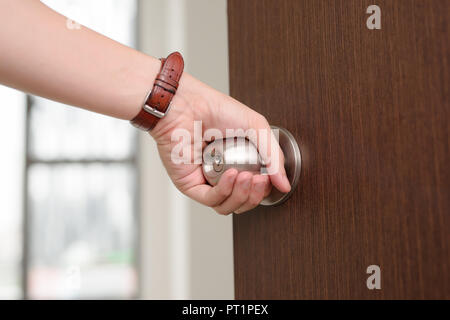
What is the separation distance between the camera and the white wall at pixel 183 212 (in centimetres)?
91

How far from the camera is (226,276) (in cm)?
86

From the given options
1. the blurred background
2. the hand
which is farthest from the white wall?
the hand

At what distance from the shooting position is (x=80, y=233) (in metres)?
1.47

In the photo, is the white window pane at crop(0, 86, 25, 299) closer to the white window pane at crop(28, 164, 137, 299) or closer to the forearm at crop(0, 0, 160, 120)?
the white window pane at crop(28, 164, 137, 299)

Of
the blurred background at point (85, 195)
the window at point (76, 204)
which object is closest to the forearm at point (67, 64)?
the blurred background at point (85, 195)

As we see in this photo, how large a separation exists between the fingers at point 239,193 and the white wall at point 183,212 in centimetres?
44

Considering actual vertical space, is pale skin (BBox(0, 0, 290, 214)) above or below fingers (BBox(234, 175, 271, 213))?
above

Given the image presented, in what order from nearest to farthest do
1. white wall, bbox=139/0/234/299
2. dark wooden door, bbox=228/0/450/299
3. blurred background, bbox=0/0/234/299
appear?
dark wooden door, bbox=228/0/450/299 < white wall, bbox=139/0/234/299 < blurred background, bbox=0/0/234/299

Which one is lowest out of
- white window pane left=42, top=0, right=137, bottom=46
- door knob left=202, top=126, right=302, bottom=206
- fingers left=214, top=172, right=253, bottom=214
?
fingers left=214, top=172, right=253, bottom=214

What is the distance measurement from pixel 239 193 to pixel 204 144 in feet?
0.33

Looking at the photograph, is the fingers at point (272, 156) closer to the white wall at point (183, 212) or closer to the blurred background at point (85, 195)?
the white wall at point (183, 212)

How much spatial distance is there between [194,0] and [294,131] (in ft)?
2.56

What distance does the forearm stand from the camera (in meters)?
0.34
